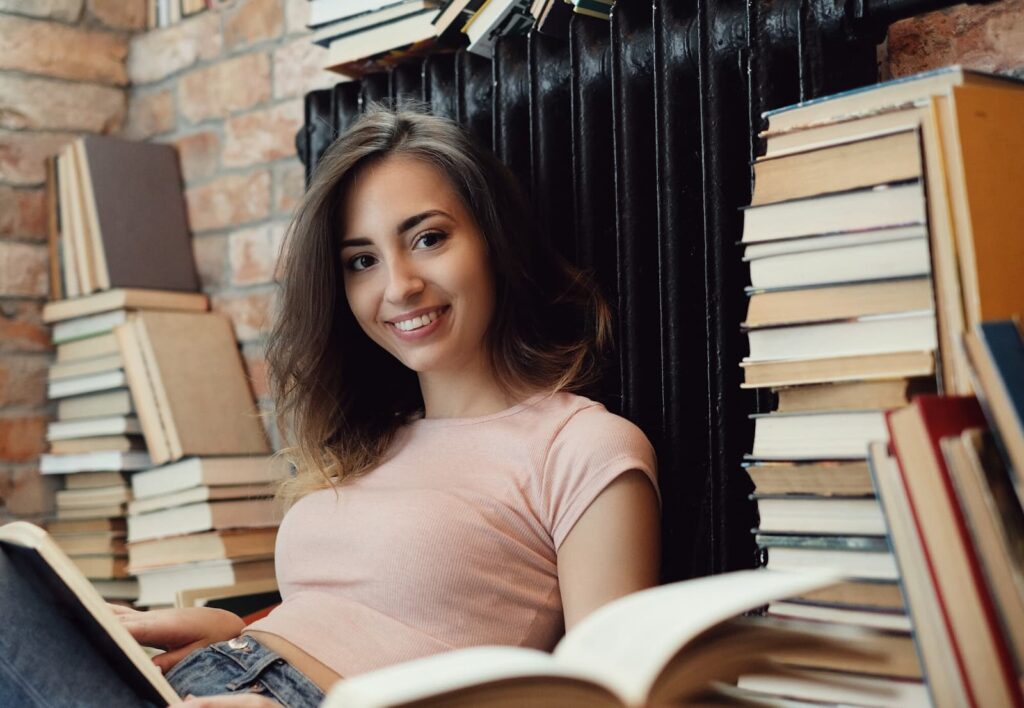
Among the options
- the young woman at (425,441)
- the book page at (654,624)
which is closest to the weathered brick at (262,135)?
the young woman at (425,441)

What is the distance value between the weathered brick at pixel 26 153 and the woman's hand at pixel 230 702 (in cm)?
156

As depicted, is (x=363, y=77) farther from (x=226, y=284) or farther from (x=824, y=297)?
(x=824, y=297)

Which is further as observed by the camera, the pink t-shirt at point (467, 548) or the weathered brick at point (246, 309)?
the weathered brick at point (246, 309)

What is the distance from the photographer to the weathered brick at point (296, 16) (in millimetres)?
2131

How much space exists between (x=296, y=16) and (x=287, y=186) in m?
0.32

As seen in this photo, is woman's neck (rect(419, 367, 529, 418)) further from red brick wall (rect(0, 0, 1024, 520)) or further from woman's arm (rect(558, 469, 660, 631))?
red brick wall (rect(0, 0, 1024, 520))

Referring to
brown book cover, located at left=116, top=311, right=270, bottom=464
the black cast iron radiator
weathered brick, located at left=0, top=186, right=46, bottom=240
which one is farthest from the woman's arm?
weathered brick, located at left=0, top=186, right=46, bottom=240

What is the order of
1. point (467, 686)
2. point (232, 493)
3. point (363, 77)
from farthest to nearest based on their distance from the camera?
point (232, 493)
point (363, 77)
point (467, 686)

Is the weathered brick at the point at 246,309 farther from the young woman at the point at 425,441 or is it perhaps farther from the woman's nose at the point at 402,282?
the woman's nose at the point at 402,282

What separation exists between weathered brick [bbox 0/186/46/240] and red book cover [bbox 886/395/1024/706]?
1972 mm

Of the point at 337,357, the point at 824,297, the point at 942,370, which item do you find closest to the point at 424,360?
the point at 337,357

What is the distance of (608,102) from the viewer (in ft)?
4.92

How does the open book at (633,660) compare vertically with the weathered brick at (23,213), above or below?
below

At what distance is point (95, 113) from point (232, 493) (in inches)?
37.4
